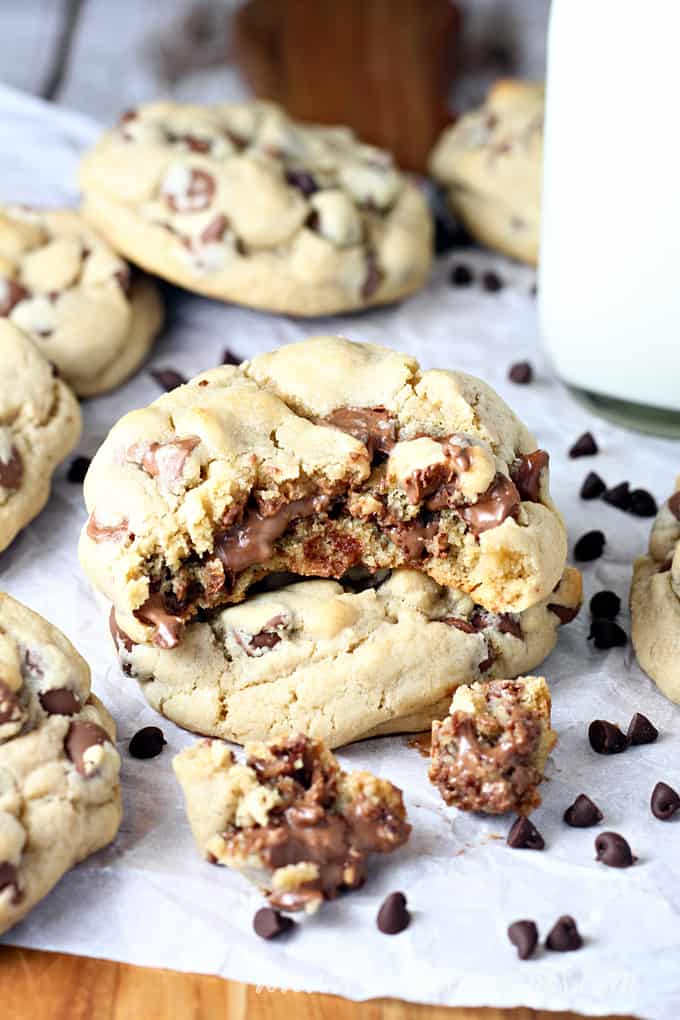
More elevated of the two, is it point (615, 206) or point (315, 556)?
point (615, 206)

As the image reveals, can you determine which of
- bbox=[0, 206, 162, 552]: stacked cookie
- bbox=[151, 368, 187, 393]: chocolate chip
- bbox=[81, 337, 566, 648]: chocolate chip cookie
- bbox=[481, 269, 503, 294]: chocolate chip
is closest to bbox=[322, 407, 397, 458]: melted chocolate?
bbox=[81, 337, 566, 648]: chocolate chip cookie

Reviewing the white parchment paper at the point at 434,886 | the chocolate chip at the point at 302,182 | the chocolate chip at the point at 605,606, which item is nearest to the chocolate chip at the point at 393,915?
the white parchment paper at the point at 434,886

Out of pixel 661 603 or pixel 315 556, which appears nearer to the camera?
pixel 315 556

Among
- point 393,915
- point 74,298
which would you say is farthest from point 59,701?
point 74,298

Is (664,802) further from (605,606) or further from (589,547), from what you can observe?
(589,547)

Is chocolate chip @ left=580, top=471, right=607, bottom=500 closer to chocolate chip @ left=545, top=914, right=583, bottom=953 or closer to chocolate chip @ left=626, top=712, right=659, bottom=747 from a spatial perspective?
chocolate chip @ left=626, top=712, right=659, bottom=747

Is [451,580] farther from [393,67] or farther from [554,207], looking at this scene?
[393,67]

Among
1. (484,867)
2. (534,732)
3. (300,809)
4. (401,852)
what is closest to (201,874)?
(300,809)
